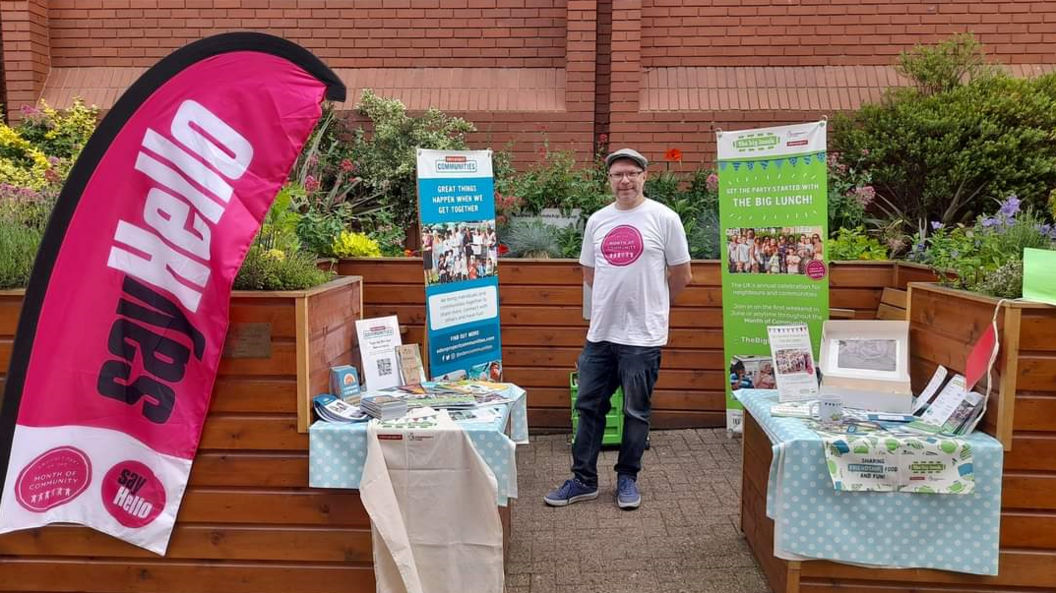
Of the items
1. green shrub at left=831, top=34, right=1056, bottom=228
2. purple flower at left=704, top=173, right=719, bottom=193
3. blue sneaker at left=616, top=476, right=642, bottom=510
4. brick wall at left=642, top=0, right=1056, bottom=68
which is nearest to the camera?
blue sneaker at left=616, top=476, right=642, bottom=510

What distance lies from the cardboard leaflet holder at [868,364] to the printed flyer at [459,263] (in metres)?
1.94

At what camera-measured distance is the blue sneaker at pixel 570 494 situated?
3993 mm

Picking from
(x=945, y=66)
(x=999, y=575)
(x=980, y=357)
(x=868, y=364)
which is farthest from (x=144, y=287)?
(x=945, y=66)

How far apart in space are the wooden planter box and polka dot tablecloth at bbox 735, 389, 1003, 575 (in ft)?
5.38

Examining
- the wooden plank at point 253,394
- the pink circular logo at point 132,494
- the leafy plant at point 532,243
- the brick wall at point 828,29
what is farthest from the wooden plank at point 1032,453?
the brick wall at point 828,29

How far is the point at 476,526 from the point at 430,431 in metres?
0.40

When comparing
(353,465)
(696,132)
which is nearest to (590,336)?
(353,465)

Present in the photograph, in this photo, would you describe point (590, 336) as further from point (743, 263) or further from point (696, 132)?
point (696, 132)

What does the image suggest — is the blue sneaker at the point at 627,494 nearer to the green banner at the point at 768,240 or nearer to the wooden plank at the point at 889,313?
the green banner at the point at 768,240

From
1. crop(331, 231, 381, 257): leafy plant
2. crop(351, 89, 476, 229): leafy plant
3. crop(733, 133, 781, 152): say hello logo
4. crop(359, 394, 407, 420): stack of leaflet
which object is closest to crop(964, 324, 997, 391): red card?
crop(359, 394, 407, 420): stack of leaflet

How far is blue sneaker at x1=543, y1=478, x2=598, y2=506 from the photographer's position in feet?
13.1

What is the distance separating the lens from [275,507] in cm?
284

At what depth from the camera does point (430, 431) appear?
8.93 feet

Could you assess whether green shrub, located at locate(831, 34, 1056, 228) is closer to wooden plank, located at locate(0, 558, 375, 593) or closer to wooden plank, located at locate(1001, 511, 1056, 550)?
wooden plank, located at locate(1001, 511, 1056, 550)
